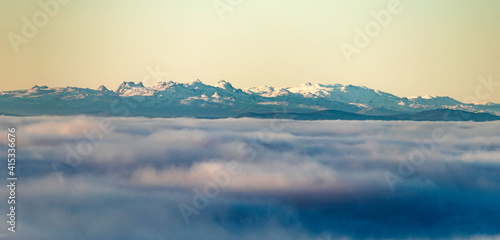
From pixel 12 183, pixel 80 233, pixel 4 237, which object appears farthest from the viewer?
pixel 80 233

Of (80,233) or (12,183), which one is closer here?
(12,183)

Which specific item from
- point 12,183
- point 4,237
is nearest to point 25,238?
point 4,237

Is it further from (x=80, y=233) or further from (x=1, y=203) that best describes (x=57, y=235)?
(x=1, y=203)

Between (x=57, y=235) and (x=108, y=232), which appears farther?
(x=108, y=232)

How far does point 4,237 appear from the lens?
171 meters

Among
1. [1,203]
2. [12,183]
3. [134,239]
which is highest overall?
[12,183]

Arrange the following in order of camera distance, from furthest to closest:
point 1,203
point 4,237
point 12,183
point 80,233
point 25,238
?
point 80,233 → point 4,237 → point 25,238 → point 1,203 → point 12,183

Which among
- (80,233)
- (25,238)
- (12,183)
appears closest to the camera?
(12,183)

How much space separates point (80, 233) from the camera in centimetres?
19175

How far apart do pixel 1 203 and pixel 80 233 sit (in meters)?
55.9

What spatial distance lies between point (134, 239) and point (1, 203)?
65.6 metres

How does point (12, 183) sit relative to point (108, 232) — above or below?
above

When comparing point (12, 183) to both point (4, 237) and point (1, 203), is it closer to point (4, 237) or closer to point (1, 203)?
point (1, 203)

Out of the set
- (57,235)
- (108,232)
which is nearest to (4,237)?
(57,235)
